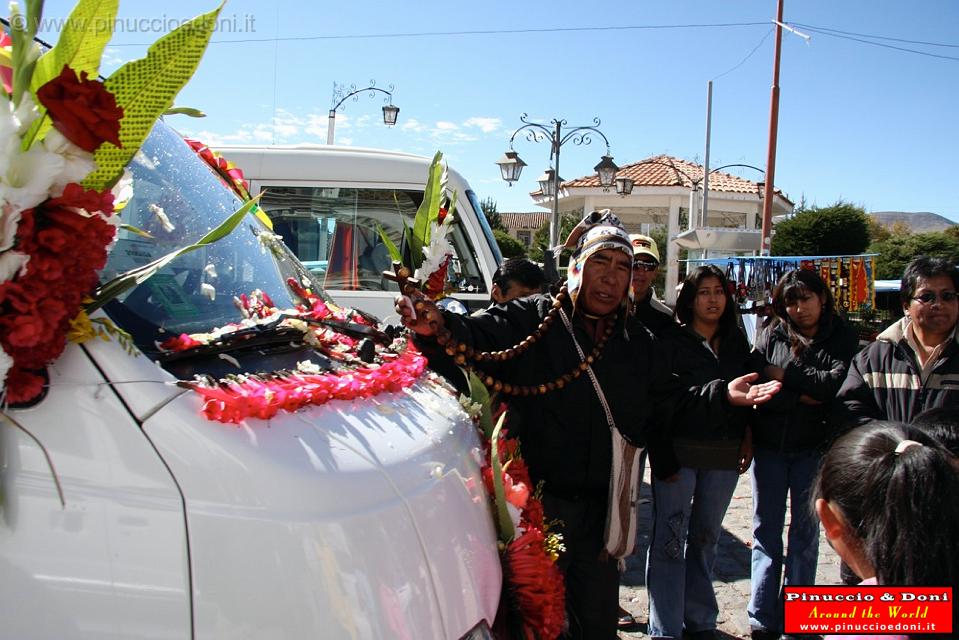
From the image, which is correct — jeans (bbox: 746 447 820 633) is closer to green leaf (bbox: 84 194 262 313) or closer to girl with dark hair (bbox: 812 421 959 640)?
girl with dark hair (bbox: 812 421 959 640)

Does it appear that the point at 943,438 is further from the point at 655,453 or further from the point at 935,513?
the point at 655,453

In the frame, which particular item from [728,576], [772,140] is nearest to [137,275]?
[728,576]

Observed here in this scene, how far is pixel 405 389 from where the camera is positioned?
2180 millimetres

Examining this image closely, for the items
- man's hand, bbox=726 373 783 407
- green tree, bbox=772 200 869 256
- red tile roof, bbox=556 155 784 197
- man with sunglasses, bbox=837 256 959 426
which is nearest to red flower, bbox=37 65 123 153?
man's hand, bbox=726 373 783 407

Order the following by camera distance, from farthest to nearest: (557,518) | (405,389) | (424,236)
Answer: (557,518) → (424,236) → (405,389)

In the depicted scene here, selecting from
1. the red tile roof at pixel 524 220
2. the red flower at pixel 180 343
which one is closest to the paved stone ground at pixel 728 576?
the red flower at pixel 180 343

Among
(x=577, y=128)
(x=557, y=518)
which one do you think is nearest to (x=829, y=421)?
Answer: (x=557, y=518)

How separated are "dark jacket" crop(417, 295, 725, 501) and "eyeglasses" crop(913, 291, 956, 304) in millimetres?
1375

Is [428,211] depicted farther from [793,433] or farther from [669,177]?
[669,177]

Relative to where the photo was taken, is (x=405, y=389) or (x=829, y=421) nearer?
(x=405, y=389)

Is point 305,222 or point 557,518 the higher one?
point 305,222

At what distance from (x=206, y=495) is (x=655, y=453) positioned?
2.58m

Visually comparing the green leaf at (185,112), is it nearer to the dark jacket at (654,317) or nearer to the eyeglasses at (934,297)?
the dark jacket at (654,317)

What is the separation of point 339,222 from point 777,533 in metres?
4.38
